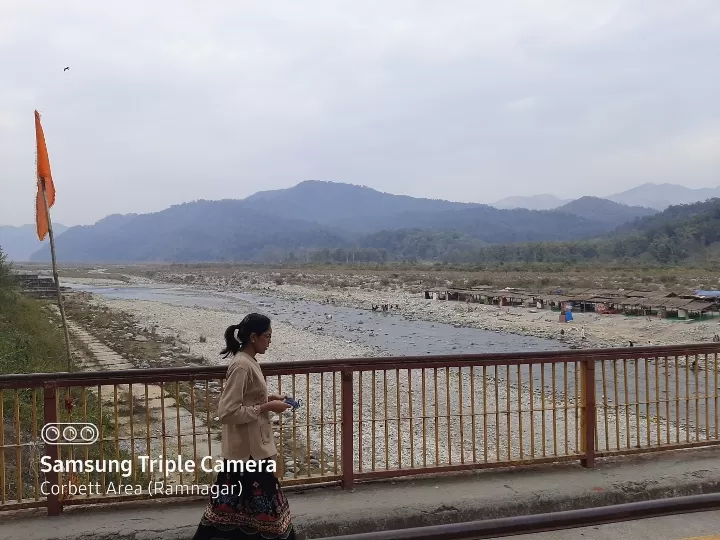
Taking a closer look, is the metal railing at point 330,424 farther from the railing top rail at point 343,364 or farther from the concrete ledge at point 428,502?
the concrete ledge at point 428,502

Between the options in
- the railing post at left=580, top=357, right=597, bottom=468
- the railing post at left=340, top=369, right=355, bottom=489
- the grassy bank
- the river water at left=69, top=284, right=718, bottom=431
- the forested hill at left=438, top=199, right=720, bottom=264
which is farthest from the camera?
the forested hill at left=438, top=199, right=720, bottom=264

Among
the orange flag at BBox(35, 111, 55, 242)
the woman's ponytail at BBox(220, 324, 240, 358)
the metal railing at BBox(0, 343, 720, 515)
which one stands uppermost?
the orange flag at BBox(35, 111, 55, 242)

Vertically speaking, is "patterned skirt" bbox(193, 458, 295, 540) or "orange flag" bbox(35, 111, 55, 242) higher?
"orange flag" bbox(35, 111, 55, 242)

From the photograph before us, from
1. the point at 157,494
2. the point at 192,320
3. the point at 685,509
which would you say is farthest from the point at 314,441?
the point at 192,320

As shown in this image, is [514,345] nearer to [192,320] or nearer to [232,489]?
[192,320]

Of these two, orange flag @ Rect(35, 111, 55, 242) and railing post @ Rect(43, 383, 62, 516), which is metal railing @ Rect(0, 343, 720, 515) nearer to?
railing post @ Rect(43, 383, 62, 516)

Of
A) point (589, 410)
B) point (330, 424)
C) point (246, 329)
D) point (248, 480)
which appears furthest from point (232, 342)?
point (589, 410)

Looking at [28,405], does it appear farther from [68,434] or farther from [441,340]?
[441,340]

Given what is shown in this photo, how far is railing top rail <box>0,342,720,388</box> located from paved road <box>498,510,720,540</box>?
142 centimetres

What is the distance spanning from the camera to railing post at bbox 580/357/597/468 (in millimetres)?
5340

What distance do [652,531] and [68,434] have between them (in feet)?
14.7

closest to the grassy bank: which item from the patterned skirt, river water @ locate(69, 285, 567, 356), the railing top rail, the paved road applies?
the railing top rail

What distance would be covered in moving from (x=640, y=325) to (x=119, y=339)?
2099 centimetres

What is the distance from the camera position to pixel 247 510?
3.30 m
